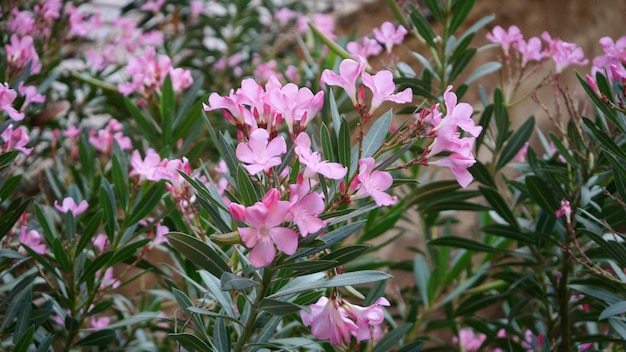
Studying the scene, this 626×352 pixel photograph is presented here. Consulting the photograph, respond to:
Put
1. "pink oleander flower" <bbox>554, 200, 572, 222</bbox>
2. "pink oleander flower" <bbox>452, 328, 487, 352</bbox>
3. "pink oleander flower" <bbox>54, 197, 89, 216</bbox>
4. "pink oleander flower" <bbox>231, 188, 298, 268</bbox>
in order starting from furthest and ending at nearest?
"pink oleander flower" <bbox>452, 328, 487, 352</bbox>, "pink oleander flower" <bbox>54, 197, 89, 216</bbox>, "pink oleander flower" <bbox>554, 200, 572, 222</bbox>, "pink oleander flower" <bbox>231, 188, 298, 268</bbox>

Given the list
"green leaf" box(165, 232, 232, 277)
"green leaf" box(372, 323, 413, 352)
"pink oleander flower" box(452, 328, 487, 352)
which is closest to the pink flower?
"green leaf" box(165, 232, 232, 277)

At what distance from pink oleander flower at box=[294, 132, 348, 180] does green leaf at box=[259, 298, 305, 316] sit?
14 cm

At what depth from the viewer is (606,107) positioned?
809mm

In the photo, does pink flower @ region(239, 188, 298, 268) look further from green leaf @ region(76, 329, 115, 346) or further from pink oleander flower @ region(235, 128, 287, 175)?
green leaf @ region(76, 329, 115, 346)

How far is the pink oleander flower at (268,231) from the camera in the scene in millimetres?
549

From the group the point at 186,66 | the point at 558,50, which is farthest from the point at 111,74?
the point at 558,50

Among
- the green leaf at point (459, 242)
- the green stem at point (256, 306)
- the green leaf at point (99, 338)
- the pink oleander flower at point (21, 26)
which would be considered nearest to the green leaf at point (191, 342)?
the green stem at point (256, 306)

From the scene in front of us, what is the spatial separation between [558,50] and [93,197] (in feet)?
3.14

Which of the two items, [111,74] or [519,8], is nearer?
[111,74]

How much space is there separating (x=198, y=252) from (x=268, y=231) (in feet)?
0.43

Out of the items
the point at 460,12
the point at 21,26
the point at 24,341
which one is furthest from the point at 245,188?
the point at 21,26

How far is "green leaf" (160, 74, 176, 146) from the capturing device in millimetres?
1098

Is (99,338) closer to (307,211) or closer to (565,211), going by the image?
(307,211)

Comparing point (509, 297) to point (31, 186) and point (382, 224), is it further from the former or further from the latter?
point (31, 186)
